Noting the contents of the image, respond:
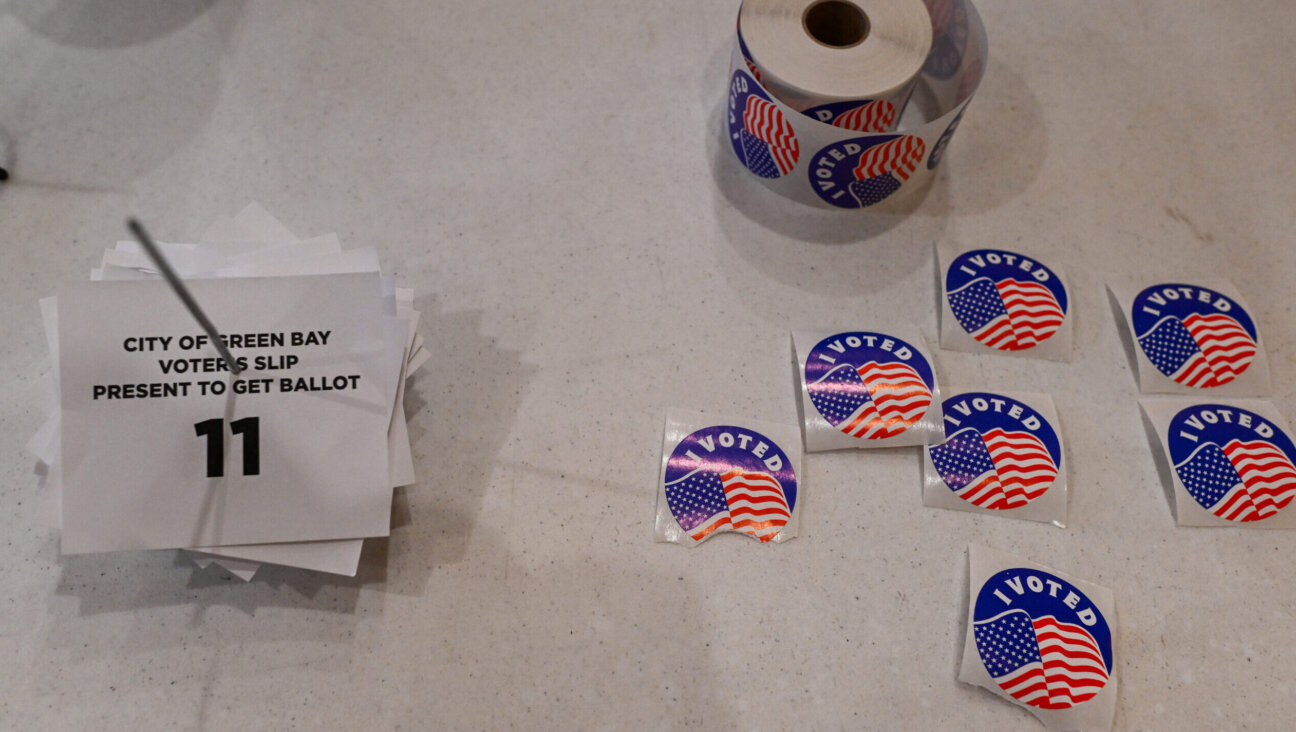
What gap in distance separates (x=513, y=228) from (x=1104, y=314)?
2.72ft

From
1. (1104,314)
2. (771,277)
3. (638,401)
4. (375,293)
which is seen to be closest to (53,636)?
(375,293)

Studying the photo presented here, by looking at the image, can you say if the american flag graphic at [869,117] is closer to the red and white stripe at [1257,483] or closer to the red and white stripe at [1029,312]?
the red and white stripe at [1029,312]

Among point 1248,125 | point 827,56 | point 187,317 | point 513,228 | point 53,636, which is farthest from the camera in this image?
point 1248,125

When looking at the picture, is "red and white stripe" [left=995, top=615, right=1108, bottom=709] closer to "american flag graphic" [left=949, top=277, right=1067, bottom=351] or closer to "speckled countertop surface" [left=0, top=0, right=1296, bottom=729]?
"speckled countertop surface" [left=0, top=0, right=1296, bottom=729]

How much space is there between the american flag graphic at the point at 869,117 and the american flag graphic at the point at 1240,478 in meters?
0.57

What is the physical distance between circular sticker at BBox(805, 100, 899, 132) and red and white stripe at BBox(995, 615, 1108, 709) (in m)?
0.65

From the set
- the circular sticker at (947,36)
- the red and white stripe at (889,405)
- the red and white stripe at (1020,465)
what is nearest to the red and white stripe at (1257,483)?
the red and white stripe at (1020,465)

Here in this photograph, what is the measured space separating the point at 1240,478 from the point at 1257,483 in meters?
0.02

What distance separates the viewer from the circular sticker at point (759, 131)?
3.49 ft

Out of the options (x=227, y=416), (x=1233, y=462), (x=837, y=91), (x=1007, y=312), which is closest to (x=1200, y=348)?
(x=1233, y=462)

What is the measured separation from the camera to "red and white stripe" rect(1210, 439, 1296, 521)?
103 cm

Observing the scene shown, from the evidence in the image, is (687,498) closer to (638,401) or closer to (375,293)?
(638,401)

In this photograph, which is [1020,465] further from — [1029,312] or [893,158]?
[893,158]

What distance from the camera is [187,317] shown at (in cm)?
82
